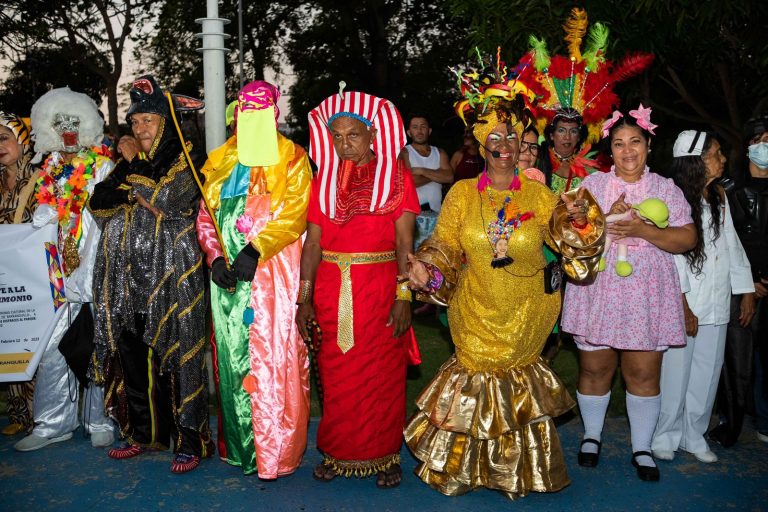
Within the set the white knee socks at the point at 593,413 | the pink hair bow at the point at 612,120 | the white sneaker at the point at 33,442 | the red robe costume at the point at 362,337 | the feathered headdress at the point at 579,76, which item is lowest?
the white sneaker at the point at 33,442

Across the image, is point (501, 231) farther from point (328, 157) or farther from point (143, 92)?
point (143, 92)

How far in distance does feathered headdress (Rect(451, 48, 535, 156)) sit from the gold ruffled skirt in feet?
4.31

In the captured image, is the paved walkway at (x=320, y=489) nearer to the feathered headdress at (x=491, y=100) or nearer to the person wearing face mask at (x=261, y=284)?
the person wearing face mask at (x=261, y=284)

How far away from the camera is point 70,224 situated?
505 cm

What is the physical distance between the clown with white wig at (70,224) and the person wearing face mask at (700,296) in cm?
375

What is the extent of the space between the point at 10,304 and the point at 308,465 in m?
2.42

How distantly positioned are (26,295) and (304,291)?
2.26 m

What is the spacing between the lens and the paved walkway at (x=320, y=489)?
166 inches

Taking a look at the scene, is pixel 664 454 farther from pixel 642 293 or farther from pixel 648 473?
pixel 642 293

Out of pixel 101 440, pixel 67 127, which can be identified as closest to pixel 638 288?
pixel 101 440

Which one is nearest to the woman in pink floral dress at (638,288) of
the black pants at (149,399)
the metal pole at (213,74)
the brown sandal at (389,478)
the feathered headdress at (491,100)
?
the feathered headdress at (491,100)

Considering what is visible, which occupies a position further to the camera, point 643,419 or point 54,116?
point 54,116

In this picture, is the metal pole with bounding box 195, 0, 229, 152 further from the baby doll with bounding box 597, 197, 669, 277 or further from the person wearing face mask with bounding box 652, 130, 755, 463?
the person wearing face mask with bounding box 652, 130, 755, 463

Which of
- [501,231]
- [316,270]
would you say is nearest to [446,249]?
[501,231]
